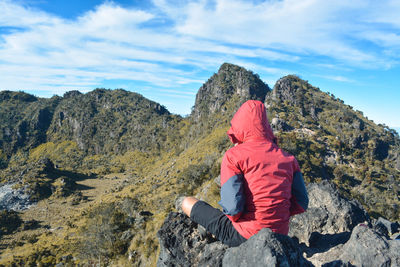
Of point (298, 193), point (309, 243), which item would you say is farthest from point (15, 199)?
point (298, 193)

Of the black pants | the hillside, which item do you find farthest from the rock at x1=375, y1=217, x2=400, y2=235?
the hillside

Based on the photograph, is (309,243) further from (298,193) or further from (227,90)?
(227,90)

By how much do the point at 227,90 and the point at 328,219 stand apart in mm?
78310

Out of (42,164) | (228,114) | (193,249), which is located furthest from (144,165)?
(193,249)

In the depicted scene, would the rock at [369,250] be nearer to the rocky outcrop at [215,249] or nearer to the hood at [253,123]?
the rocky outcrop at [215,249]

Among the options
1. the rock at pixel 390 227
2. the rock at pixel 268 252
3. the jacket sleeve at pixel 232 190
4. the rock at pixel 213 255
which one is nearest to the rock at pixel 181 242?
the rock at pixel 213 255

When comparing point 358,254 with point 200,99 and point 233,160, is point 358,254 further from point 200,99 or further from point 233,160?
point 200,99

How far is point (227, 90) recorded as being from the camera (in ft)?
272

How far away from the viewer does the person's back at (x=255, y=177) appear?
360cm

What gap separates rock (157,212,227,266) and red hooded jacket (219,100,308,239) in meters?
2.29

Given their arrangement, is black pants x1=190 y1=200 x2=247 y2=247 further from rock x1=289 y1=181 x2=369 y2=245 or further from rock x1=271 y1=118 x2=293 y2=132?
rock x1=271 y1=118 x2=293 y2=132

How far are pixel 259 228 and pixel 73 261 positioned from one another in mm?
Result: 27842

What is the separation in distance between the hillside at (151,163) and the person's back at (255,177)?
7740 millimetres

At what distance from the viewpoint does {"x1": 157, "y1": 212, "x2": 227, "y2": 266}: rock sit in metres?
5.79
